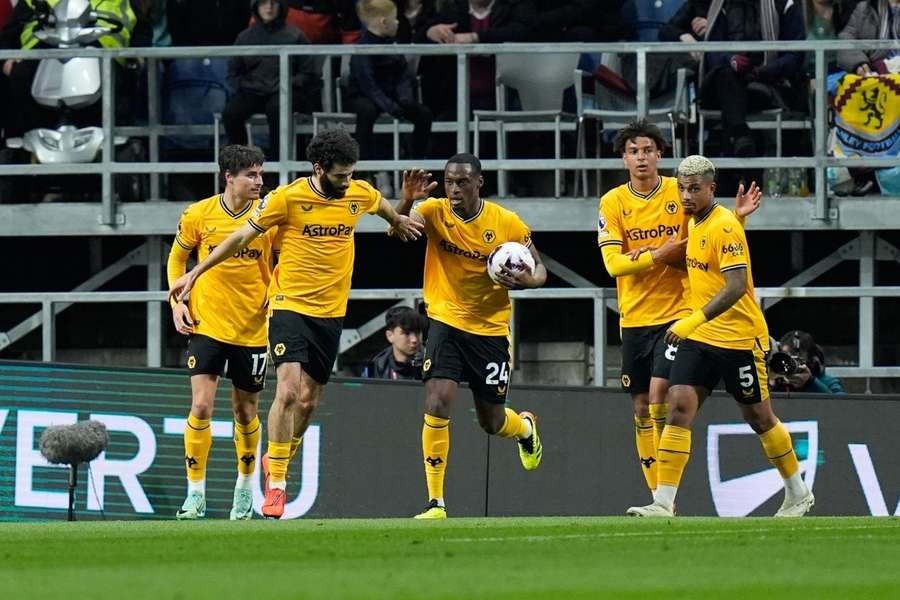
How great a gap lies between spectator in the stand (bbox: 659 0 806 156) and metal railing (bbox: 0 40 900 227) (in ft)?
1.25

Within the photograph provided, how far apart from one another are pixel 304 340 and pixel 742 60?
18.2 ft

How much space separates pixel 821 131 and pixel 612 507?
364 cm

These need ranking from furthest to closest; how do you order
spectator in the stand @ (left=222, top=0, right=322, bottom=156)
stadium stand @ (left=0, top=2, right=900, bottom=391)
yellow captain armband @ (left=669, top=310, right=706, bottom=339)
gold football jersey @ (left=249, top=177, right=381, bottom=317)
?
spectator in the stand @ (left=222, top=0, right=322, bottom=156) → stadium stand @ (left=0, top=2, right=900, bottom=391) → gold football jersey @ (left=249, top=177, right=381, bottom=317) → yellow captain armband @ (left=669, top=310, right=706, bottom=339)

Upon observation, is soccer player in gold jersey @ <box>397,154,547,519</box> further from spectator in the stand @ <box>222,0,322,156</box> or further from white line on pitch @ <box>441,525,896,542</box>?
spectator in the stand @ <box>222,0,322,156</box>

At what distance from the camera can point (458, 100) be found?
16.3 metres

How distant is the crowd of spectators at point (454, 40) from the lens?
16.4 meters

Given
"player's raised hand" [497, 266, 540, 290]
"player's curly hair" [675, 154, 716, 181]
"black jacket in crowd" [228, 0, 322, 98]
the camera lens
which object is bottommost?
the camera lens

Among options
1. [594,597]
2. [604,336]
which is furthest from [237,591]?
[604,336]

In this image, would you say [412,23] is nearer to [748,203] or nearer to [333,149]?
[333,149]

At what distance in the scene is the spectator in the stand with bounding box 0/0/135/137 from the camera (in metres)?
17.1

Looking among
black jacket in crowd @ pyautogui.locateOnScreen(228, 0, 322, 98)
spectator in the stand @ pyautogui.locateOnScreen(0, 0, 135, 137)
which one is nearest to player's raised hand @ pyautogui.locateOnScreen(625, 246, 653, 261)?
black jacket in crowd @ pyautogui.locateOnScreen(228, 0, 322, 98)

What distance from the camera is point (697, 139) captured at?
56.1 feet

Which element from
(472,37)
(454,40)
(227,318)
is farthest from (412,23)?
(227,318)

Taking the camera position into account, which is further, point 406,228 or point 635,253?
point 635,253
